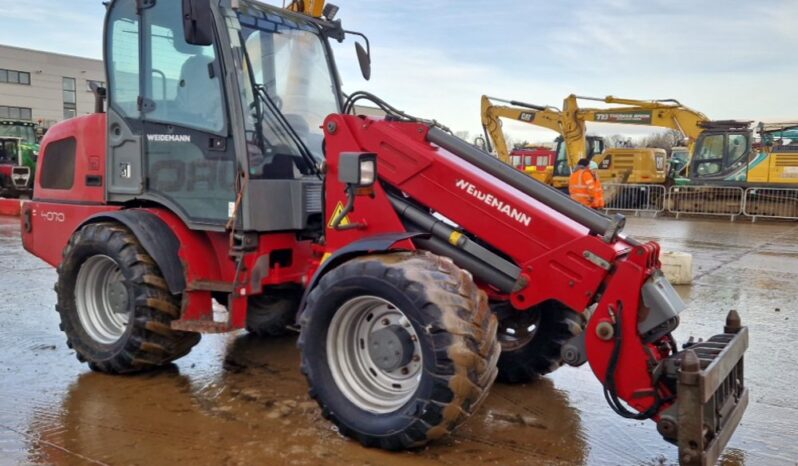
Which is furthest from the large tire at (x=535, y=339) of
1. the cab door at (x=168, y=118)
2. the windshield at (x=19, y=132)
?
the windshield at (x=19, y=132)

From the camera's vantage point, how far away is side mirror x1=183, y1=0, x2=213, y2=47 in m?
4.32

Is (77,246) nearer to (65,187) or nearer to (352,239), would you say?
(65,187)

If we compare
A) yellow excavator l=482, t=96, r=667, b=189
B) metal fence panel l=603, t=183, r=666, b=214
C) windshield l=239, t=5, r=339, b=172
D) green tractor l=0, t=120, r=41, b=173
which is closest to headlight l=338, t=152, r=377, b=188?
windshield l=239, t=5, r=339, b=172

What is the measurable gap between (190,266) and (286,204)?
813 millimetres

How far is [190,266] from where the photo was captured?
4.91m

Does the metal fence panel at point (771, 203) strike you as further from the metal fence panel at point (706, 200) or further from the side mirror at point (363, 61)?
the side mirror at point (363, 61)

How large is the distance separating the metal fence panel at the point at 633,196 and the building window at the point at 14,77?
147 ft

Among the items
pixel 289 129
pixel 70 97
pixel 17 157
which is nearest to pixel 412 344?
pixel 289 129

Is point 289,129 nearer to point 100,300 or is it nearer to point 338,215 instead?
point 338,215

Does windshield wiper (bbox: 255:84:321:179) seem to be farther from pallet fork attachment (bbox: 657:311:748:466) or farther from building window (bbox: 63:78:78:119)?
building window (bbox: 63:78:78:119)

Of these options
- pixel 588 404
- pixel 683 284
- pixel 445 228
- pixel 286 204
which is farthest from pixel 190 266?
pixel 683 284

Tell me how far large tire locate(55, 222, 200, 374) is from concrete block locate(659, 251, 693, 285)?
625 centimetres

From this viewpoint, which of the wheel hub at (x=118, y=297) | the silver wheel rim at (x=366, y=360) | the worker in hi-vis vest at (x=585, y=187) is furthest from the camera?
the worker in hi-vis vest at (x=585, y=187)

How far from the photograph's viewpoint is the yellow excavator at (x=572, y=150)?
2169 centimetres
